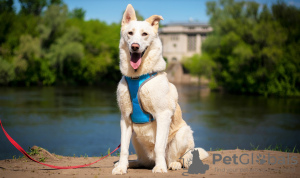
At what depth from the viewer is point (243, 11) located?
4712cm

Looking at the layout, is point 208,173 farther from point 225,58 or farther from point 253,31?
point 225,58

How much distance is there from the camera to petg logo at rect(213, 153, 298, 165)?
320 inches

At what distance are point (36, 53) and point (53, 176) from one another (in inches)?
1968

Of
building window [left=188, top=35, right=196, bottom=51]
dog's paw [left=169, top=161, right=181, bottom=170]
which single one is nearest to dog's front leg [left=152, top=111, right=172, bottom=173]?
dog's paw [left=169, top=161, right=181, bottom=170]

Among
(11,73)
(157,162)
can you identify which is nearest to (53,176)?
(157,162)

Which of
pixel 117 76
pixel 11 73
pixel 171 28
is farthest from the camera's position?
pixel 171 28

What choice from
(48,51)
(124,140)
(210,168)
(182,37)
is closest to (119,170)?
(124,140)

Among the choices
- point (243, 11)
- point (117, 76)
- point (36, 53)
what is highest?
point (243, 11)

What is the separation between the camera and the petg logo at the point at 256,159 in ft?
26.6

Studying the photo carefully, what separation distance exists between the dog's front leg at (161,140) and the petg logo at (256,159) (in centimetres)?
179

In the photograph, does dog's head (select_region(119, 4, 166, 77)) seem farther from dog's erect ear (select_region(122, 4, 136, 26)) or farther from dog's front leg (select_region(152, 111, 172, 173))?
dog's front leg (select_region(152, 111, 172, 173))

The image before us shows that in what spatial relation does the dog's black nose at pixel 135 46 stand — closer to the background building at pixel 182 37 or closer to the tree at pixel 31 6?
the tree at pixel 31 6

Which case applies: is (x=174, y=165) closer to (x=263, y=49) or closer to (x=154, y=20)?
(x=154, y=20)

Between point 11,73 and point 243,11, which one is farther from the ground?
point 243,11
